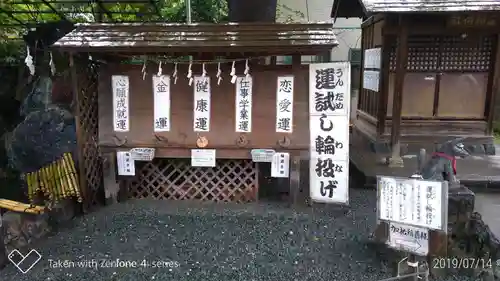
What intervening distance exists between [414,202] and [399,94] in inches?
212

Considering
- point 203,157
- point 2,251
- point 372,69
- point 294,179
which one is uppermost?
point 372,69

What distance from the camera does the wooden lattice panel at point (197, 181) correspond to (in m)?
6.98

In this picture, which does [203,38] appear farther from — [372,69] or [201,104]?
[372,69]

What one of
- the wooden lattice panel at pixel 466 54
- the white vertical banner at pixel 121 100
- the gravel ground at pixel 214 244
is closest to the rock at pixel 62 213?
the gravel ground at pixel 214 244

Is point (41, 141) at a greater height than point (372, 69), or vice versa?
point (372, 69)

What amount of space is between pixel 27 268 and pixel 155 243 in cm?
155

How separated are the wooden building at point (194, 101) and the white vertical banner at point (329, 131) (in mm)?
183

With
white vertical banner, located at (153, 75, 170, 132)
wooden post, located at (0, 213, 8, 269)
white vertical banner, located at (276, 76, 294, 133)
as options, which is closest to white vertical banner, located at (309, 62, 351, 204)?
white vertical banner, located at (276, 76, 294, 133)

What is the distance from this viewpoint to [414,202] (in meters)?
3.83

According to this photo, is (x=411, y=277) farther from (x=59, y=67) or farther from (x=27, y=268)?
(x=59, y=67)

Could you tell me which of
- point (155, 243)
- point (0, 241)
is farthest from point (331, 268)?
point (0, 241)

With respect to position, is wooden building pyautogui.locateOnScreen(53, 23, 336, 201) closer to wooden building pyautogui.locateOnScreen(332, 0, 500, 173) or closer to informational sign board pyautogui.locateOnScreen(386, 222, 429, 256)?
informational sign board pyautogui.locateOnScreen(386, 222, 429, 256)
